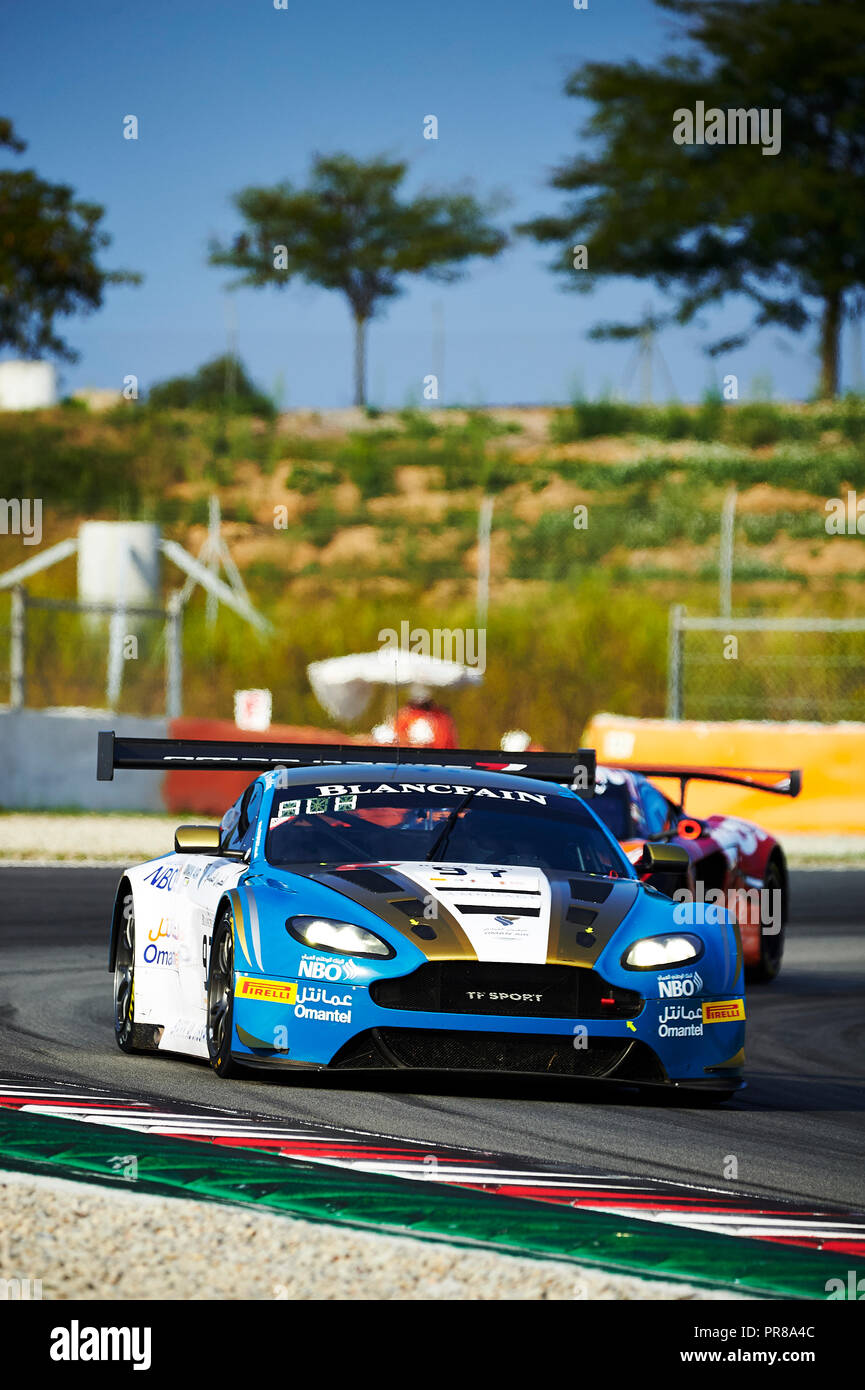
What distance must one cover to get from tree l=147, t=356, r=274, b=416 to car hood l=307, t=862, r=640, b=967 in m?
55.2

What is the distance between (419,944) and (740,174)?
172 ft

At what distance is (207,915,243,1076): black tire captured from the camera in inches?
314

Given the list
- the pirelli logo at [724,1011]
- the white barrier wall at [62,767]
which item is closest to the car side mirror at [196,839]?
the pirelli logo at [724,1011]

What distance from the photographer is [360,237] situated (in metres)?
65.9

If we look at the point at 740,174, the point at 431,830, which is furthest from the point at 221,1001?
the point at 740,174

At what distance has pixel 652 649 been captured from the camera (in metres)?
35.5

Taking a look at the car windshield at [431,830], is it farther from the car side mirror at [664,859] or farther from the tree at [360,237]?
the tree at [360,237]

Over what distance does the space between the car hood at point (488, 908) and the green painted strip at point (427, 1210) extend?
1423 millimetres

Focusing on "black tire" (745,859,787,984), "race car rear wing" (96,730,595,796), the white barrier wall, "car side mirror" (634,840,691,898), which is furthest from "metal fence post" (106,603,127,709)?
"car side mirror" (634,840,691,898)

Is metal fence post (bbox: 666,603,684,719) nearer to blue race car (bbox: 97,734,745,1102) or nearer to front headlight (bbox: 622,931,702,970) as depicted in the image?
blue race car (bbox: 97,734,745,1102)

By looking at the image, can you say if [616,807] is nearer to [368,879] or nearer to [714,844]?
[714,844]

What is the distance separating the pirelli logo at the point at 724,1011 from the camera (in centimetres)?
815
